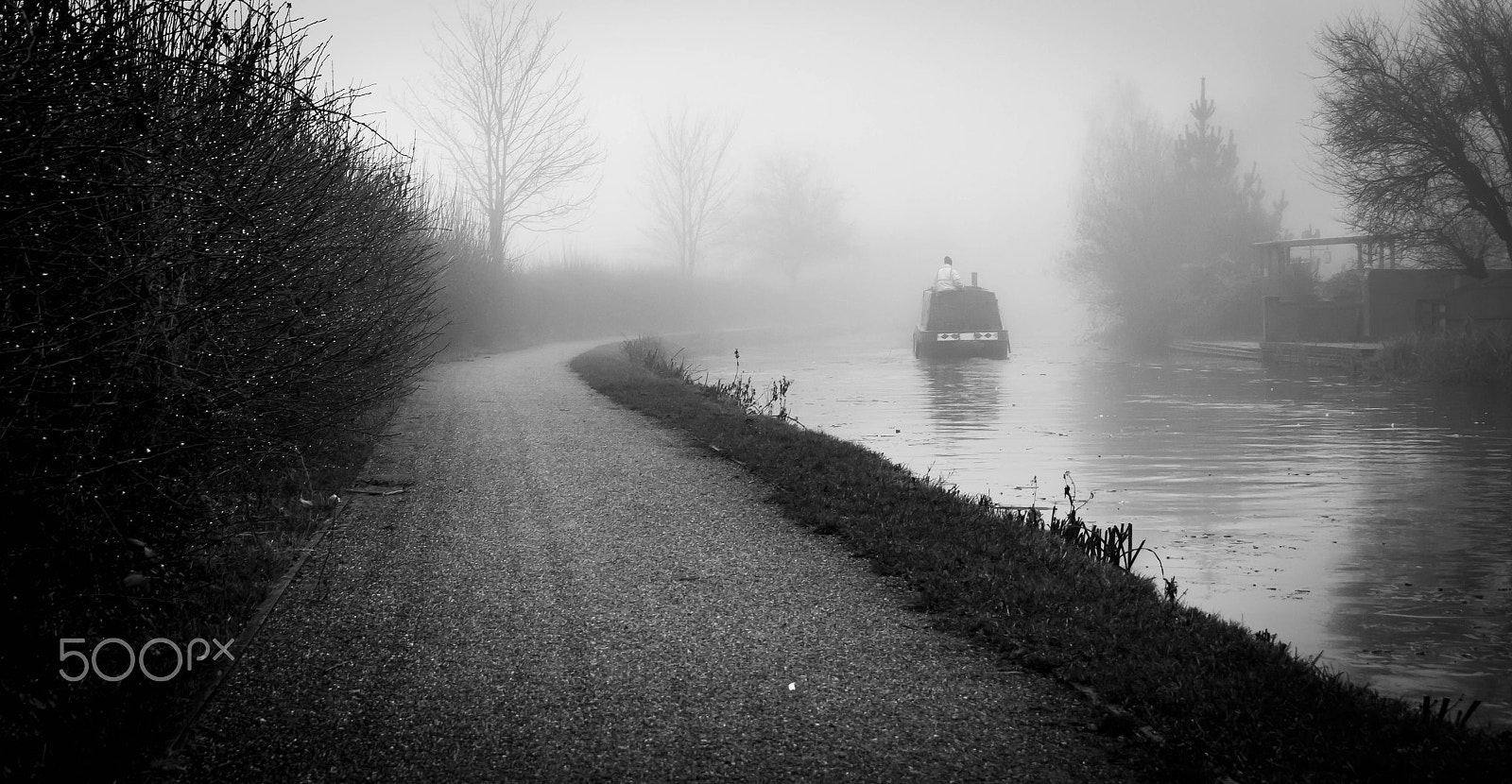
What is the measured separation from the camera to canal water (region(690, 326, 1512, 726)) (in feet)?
20.0

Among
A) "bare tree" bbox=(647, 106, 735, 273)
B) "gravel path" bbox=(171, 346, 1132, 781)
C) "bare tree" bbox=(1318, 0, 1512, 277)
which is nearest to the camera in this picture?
"gravel path" bbox=(171, 346, 1132, 781)

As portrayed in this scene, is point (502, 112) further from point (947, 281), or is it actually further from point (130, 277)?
point (130, 277)

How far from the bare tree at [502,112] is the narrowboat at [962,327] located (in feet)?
45.0

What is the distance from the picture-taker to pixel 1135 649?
16.4 feet

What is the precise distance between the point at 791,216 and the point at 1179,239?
105 feet

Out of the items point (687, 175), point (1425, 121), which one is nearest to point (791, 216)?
point (687, 175)

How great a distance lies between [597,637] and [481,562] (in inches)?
66.4

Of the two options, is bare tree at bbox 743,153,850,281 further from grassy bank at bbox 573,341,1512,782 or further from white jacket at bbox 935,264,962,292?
grassy bank at bbox 573,341,1512,782

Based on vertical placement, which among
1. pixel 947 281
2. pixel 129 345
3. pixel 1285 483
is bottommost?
pixel 1285 483

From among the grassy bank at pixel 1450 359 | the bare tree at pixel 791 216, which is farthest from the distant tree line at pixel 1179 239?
the bare tree at pixel 791 216

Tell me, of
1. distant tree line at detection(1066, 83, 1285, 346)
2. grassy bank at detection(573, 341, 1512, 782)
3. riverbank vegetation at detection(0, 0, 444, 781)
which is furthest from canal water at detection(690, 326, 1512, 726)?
distant tree line at detection(1066, 83, 1285, 346)

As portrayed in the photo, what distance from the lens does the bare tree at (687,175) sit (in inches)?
2340

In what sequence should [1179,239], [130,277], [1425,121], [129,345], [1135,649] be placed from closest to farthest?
[130,277] → [129,345] → [1135,649] → [1425,121] → [1179,239]

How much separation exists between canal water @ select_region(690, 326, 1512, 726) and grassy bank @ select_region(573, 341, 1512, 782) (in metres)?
0.66
